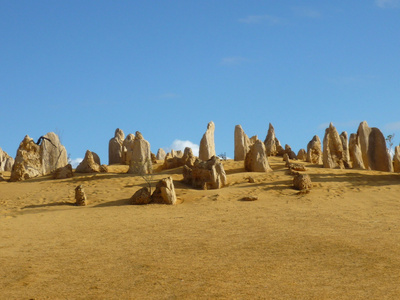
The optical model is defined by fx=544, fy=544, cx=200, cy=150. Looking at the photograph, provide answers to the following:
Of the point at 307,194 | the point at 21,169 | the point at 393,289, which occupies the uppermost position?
the point at 21,169

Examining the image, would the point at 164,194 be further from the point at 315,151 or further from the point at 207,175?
the point at 315,151

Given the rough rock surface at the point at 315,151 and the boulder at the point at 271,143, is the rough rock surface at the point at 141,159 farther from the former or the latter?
the boulder at the point at 271,143

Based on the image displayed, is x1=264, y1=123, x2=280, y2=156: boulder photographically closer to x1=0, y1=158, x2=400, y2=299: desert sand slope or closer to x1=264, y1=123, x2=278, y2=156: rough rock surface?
x1=264, y1=123, x2=278, y2=156: rough rock surface

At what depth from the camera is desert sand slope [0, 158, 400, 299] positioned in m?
8.67

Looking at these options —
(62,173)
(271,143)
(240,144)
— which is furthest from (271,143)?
(62,173)

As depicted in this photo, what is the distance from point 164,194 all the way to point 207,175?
3283 mm

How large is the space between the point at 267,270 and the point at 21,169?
17.7 meters

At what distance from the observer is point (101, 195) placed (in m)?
19.5

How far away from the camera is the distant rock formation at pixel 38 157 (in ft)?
81.0

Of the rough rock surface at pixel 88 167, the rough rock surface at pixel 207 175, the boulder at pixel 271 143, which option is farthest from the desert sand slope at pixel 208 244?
the boulder at pixel 271 143

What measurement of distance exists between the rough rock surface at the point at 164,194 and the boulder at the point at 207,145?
962cm

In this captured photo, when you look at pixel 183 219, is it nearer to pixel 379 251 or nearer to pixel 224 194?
pixel 224 194

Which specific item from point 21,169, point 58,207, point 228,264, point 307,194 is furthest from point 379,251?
point 21,169

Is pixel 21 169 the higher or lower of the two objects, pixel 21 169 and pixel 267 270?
the higher
